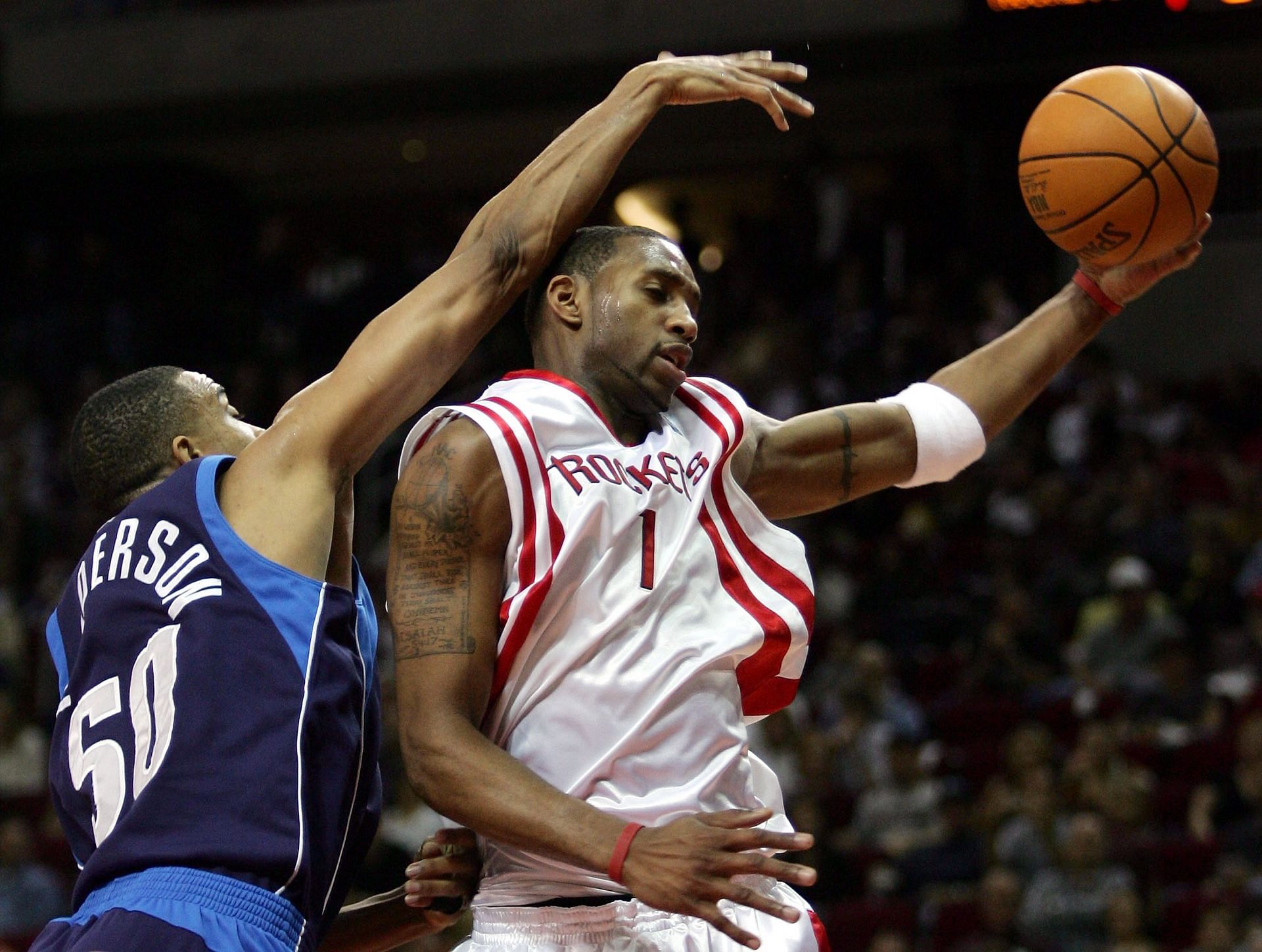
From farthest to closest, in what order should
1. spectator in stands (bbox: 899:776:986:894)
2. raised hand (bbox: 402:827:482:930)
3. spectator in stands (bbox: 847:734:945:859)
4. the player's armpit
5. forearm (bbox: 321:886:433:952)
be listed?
spectator in stands (bbox: 847:734:945:859) → spectator in stands (bbox: 899:776:986:894) → the player's armpit → forearm (bbox: 321:886:433:952) → raised hand (bbox: 402:827:482:930)

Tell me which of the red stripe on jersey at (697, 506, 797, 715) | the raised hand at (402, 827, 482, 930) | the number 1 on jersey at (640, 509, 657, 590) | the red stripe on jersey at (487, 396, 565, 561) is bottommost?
the raised hand at (402, 827, 482, 930)

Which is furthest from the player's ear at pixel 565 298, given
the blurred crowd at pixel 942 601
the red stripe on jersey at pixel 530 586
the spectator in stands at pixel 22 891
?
the spectator in stands at pixel 22 891

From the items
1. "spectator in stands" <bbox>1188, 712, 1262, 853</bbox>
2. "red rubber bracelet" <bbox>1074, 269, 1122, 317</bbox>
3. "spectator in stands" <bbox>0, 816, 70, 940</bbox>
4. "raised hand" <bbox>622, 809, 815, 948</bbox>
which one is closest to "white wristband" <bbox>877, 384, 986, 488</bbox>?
"red rubber bracelet" <bbox>1074, 269, 1122, 317</bbox>

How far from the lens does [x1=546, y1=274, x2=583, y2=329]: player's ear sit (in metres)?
3.38

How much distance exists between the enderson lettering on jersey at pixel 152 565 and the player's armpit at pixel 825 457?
1183 mm

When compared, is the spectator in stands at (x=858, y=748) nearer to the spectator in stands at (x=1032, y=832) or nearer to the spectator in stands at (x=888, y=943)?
the spectator in stands at (x=1032, y=832)

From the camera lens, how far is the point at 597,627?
3047 mm

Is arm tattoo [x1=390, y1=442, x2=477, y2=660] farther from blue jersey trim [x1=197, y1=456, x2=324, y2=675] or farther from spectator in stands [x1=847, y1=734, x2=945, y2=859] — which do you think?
spectator in stands [x1=847, y1=734, x2=945, y2=859]

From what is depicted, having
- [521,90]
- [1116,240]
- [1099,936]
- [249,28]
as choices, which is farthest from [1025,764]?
[249,28]

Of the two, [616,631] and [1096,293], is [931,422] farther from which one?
[616,631]

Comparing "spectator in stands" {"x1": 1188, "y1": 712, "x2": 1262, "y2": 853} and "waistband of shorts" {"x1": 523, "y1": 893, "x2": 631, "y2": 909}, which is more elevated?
"waistband of shorts" {"x1": 523, "y1": 893, "x2": 631, "y2": 909}

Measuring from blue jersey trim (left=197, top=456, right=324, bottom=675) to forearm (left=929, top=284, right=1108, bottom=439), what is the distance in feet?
5.38

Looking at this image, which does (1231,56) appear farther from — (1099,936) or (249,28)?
(249,28)

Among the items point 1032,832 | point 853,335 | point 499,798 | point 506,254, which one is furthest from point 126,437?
point 853,335
